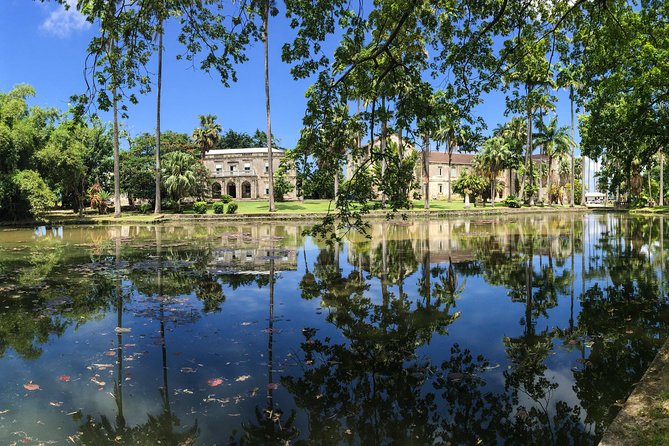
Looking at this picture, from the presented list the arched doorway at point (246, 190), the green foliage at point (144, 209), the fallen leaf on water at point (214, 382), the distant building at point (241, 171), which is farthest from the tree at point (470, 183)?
the fallen leaf on water at point (214, 382)

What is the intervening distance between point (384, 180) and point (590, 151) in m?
9.83

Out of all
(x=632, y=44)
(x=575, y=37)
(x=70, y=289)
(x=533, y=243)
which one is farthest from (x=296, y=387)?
(x=533, y=243)

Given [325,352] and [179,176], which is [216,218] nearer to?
[179,176]

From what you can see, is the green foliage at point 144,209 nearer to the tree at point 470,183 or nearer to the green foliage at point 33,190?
the green foliage at point 33,190

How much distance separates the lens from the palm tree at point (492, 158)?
187 feet

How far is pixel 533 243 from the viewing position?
19.8m

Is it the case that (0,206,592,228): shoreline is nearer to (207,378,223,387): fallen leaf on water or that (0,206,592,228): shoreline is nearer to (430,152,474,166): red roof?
(207,378,223,387): fallen leaf on water

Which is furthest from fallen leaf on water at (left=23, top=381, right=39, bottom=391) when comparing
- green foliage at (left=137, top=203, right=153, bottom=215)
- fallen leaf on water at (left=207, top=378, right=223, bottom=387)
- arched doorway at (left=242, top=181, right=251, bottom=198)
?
arched doorway at (left=242, top=181, right=251, bottom=198)

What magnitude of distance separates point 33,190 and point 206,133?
39040 mm

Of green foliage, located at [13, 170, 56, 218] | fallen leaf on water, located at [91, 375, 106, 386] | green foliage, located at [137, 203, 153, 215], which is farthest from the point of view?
green foliage, located at [137, 203, 153, 215]

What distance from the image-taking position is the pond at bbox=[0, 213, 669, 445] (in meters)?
4.38

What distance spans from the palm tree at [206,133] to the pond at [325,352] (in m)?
59.5

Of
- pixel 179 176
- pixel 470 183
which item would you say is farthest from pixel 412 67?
pixel 470 183

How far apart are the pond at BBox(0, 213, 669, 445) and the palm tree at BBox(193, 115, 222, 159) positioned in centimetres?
5950
